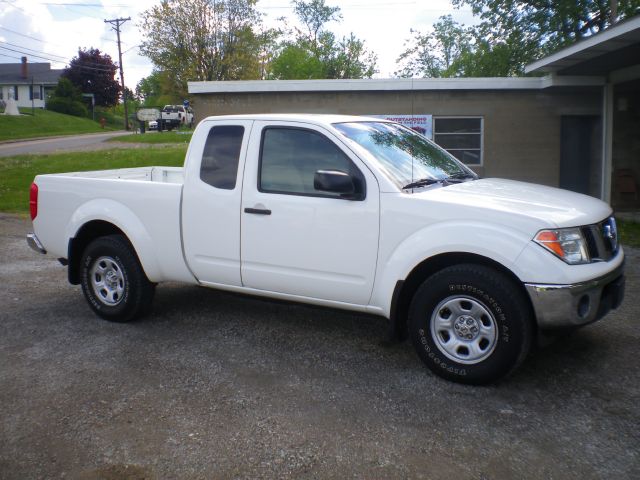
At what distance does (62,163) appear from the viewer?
22.3 m

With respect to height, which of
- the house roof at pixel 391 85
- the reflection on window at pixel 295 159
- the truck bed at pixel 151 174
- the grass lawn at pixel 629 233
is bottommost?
the grass lawn at pixel 629 233

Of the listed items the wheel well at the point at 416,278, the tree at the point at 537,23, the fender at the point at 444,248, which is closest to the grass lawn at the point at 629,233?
the wheel well at the point at 416,278

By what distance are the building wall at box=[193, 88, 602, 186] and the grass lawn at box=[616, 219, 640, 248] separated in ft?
15.5

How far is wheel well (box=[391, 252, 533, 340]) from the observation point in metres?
4.58

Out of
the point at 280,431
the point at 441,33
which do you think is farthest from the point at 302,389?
the point at 441,33

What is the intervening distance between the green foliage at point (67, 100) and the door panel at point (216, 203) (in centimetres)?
6228

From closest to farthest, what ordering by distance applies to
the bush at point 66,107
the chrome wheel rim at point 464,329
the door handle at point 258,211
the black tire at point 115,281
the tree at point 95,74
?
the chrome wheel rim at point 464,329, the door handle at point 258,211, the black tire at point 115,281, the bush at point 66,107, the tree at point 95,74

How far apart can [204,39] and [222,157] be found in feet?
134

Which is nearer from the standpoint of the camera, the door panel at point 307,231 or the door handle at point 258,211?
the door panel at point 307,231

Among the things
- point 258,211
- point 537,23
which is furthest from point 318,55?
point 258,211

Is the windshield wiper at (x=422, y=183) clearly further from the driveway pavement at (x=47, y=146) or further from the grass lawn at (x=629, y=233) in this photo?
the driveway pavement at (x=47, y=146)

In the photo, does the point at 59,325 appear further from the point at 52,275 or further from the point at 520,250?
the point at 520,250

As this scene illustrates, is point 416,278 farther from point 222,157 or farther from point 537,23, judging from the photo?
point 537,23

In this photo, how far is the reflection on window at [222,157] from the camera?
5586 millimetres
